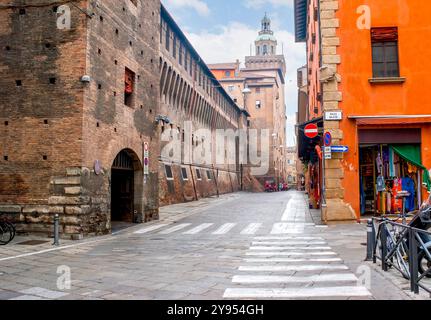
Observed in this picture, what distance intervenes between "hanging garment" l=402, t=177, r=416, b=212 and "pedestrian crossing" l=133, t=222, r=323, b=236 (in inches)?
133

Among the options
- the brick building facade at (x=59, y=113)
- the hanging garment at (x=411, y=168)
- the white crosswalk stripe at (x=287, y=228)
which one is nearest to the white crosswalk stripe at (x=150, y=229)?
the brick building facade at (x=59, y=113)

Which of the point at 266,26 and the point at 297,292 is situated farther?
the point at 266,26

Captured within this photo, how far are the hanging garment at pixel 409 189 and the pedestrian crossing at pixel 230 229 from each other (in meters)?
3.37

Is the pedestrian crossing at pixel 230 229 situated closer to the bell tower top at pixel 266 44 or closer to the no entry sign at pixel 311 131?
the no entry sign at pixel 311 131

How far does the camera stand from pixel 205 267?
302 inches

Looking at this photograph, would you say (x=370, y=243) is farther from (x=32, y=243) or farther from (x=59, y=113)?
(x=59, y=113)

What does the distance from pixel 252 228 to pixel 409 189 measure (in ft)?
18.2

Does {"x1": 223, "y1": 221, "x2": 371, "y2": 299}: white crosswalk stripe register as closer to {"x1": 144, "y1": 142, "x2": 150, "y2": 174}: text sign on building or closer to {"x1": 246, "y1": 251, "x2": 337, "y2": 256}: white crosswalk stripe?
{"x1": 246, "y1": 251, "x2": 337, "y2": 256}: white crosswalk stripe

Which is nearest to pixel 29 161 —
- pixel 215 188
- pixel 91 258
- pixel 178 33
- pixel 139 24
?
pixel 91 258

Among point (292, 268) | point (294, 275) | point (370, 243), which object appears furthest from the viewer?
point (370, 243)

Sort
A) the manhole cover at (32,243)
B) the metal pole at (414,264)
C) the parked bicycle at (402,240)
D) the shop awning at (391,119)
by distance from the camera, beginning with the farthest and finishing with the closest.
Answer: the shop awning at (391,119) < the manhole cover at (32,243) < the parked bicycle at (402,240) < the metal pole at (414,264)

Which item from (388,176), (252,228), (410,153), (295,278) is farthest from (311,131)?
(295,278)

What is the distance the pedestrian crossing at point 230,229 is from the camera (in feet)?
43.1
